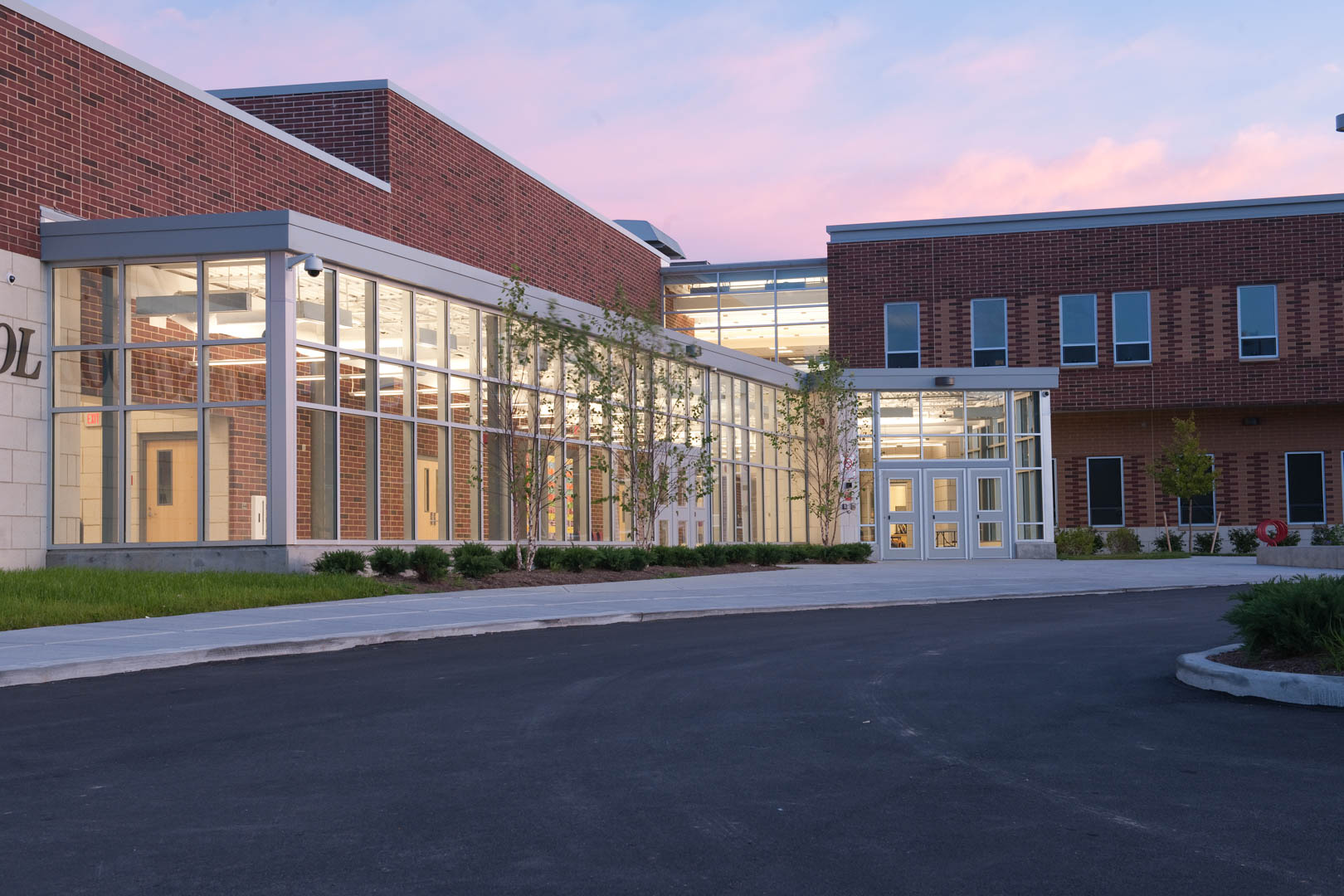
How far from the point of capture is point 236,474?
846 inches

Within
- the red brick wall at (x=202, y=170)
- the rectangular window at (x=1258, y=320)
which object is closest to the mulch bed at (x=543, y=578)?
the red brick wall at (x=202, y=170)

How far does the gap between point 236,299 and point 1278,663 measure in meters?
16.4

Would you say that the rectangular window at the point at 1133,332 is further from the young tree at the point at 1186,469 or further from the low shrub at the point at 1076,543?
the low shrub at the point at 1076,543

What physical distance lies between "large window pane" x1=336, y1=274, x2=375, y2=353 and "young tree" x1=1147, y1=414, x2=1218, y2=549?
86.7ft

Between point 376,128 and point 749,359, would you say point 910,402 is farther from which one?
point 376,128

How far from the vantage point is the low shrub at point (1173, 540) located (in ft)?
143

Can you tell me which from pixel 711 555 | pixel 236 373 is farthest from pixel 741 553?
pixel 236 373

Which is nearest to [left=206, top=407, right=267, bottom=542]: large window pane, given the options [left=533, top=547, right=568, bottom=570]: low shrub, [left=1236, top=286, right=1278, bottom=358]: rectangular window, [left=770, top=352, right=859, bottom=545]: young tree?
[left=533, top=547, right=568, bottom=570]: low shrub

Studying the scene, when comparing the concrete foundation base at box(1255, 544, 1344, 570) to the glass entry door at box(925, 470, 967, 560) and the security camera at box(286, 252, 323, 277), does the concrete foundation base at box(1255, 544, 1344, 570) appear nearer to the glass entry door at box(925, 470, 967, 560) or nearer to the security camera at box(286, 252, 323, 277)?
the glass entry door at box(925, 470, 967, 560)

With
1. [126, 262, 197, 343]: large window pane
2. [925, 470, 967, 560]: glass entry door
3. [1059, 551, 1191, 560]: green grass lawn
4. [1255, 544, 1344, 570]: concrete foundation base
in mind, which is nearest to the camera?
[126, 262, 197, 343]: large window pane

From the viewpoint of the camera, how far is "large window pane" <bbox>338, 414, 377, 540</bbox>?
22797mm

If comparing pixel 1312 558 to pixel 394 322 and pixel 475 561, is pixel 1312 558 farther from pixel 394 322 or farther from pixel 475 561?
pixel 394 322

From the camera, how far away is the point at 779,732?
8312mm

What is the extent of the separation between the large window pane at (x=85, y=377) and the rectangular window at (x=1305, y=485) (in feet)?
115
